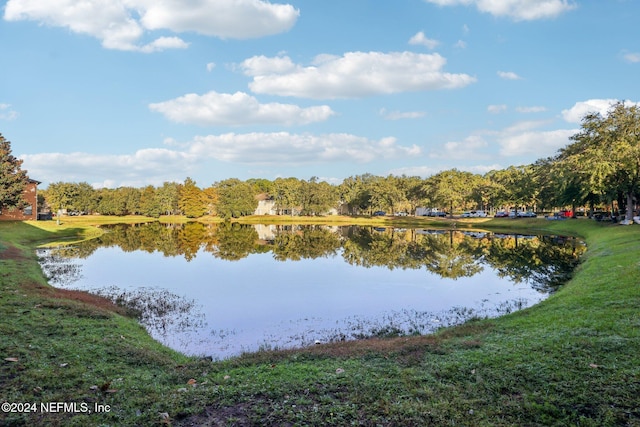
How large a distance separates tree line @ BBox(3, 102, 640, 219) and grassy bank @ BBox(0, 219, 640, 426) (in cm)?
4309

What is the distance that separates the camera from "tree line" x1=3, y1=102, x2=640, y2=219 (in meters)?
48.7

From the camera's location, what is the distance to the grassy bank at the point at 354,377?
5.46 metres

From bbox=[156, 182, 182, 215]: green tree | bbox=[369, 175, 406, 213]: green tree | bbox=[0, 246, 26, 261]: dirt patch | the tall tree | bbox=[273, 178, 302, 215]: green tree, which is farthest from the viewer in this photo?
bbox=[273, 178, 302, 215]: green tree

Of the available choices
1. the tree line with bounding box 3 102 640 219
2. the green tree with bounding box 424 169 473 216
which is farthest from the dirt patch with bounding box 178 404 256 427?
the green tree with bounding box 424 169 473 216

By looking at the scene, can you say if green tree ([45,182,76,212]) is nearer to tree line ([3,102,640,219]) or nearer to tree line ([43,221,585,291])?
tree line ([3,102,640,219])

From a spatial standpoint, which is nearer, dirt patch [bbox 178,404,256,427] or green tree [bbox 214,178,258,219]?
dirt patch [bbox 178,404,256,427]

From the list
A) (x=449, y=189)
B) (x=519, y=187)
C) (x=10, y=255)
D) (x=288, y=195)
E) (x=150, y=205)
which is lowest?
(x=10, y=255)

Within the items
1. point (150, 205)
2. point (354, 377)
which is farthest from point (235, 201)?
point (354, 377)

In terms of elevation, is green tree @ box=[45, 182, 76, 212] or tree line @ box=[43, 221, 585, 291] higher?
green tree @ box=[45, 182, 76, 212]

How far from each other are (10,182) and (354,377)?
4322 centimetres

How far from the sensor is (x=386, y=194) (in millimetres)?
101312

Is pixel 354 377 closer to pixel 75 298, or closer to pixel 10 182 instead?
pixel 75 298

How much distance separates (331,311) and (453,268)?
14.0 metres

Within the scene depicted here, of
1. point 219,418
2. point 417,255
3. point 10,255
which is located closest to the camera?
point 219,418
